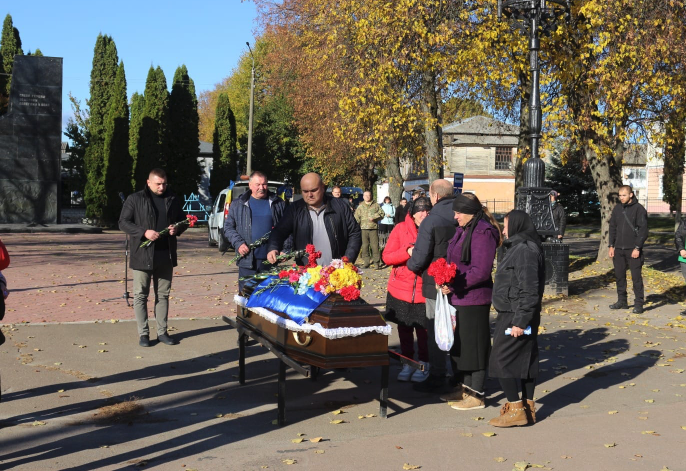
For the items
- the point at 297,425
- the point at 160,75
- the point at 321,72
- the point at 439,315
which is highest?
the point at 160,75

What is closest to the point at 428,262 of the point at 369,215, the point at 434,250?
the point at 434,250

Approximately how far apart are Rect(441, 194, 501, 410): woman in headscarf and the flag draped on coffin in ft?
3.85

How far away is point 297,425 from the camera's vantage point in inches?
247

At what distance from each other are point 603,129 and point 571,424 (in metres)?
12.3

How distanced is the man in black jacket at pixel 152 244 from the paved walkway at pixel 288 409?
41cm

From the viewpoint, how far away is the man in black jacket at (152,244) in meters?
9.09

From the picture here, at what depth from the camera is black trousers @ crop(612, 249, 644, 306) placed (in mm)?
12531

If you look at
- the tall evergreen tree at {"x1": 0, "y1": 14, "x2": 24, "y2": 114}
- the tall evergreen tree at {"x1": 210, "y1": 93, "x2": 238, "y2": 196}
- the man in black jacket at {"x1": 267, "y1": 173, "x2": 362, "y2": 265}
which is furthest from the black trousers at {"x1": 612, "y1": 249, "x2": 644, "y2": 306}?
the tall evergreen tree at {"x1": 0, "y1": 14, "x2": 24, "y2": 114}

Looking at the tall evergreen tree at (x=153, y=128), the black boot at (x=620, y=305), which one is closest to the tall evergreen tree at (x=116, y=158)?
the tall evergreen tree at (x=153, y=128)

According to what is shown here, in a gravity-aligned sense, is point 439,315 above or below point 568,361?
above

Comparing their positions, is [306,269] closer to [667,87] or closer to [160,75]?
[667,87]

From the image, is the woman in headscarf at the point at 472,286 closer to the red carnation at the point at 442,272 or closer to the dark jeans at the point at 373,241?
the red carnation at the point at 442,272

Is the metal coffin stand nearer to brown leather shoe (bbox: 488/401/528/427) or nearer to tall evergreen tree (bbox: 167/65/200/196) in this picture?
brown leather shoe (bbox: 488/401/528/427)

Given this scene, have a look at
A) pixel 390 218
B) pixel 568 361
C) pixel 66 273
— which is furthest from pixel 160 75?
pixel 568 361
